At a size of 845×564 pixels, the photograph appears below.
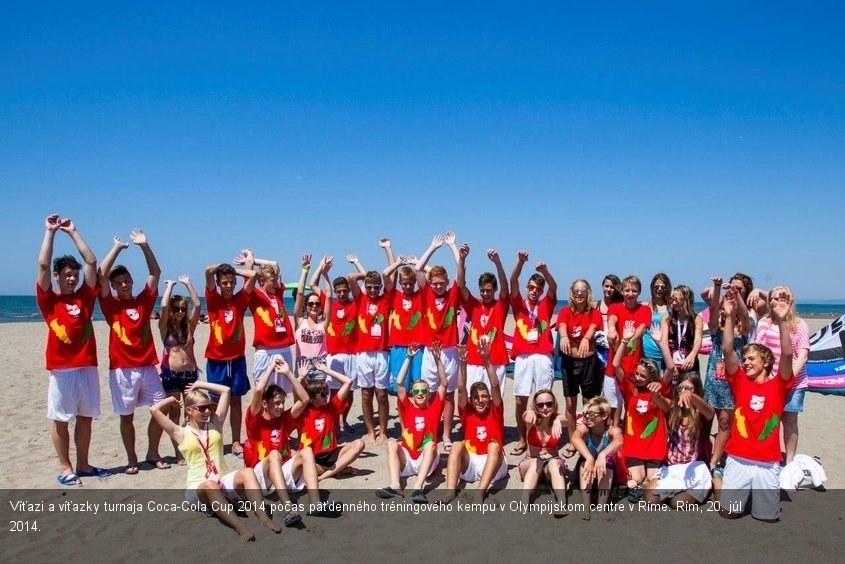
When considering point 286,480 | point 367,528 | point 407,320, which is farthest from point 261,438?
point 407,320

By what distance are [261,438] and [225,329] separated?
1535 mm

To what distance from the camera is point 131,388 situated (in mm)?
6090

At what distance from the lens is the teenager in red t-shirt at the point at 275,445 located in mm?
5277

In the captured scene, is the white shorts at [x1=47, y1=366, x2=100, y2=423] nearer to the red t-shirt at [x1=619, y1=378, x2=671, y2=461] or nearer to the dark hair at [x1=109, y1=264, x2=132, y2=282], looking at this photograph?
the dark hair at [x1=109, y1=264, x2=132, y2=282]

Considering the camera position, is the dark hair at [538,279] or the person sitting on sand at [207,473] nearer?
the person sitting on sand at [207,473]

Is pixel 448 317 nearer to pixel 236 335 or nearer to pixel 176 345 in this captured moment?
pixel 236 335

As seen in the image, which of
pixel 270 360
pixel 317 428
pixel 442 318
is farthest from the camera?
pixel 442 318

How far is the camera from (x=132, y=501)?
5.42 metres

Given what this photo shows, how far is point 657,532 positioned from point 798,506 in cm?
161

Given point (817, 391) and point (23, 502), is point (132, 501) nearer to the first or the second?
point (23, 502)

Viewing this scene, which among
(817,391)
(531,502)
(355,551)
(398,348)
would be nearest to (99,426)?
(398,348)

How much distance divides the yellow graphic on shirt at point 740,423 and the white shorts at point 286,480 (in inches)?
157

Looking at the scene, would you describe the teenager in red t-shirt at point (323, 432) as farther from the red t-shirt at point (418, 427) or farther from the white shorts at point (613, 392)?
the white shorts at point (613, 392)

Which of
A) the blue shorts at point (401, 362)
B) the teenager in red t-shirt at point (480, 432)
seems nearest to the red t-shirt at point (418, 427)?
the teenager in red t-shirt at point (480, 432)
